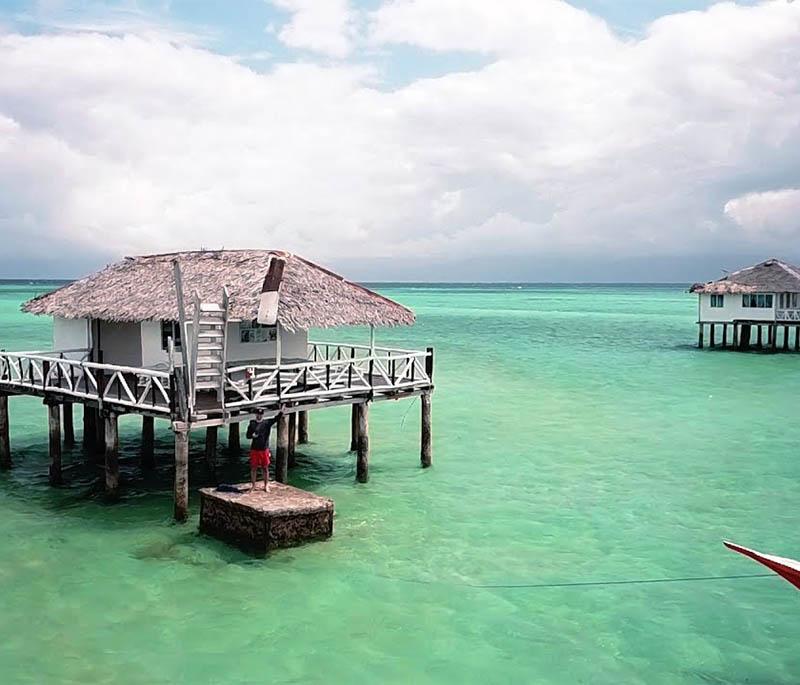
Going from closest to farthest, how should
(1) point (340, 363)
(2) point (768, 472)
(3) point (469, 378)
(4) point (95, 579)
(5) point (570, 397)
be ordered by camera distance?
1. (4) point (95, 579)
2. (1) point (340, 363)
3. (2) point (768, 472)
4. (5) point (570, 397)
5. (3) point (469, 378)

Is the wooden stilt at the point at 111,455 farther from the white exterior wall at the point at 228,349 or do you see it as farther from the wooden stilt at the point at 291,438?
the wooden stilt at the point at 291,438

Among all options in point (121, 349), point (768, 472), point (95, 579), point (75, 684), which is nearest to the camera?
point (75, 684)

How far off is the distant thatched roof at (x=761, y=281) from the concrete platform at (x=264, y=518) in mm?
35016

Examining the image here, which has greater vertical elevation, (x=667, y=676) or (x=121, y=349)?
(x=121, y=349)

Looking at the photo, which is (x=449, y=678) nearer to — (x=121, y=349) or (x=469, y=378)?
(x=121, y=349)

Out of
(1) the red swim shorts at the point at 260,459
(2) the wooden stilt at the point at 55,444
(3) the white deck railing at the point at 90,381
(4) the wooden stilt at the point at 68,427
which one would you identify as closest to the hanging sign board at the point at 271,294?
(3) the white deck railing at the point at 90,381

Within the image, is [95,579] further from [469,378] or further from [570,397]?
[469,378]

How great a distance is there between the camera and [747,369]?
3844cm

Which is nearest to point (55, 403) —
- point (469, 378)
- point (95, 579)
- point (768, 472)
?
point (95, 579)

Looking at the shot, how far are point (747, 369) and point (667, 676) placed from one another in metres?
31.7

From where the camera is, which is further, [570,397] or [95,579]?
[570,397]

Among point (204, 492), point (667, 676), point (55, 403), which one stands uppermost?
point (55, 403)

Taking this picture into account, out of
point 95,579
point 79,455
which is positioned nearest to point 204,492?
point 95,579

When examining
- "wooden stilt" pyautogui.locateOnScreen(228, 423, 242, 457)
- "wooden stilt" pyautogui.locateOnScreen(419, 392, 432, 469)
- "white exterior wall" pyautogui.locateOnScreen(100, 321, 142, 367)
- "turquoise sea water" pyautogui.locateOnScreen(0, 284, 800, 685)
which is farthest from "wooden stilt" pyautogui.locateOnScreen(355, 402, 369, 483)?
"white exterior wall" pyautogui.locateOnScreen(100, 321, 142, 367)
